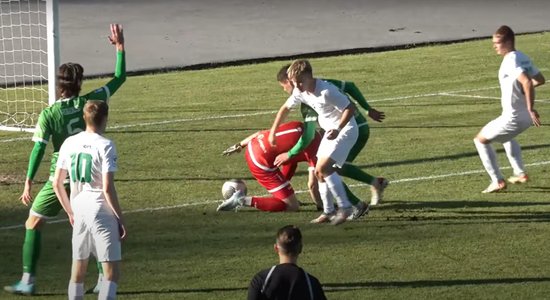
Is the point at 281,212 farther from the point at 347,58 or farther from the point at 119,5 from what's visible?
the point at 119,5

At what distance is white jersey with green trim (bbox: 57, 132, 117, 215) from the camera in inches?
402

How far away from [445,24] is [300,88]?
20.7 m

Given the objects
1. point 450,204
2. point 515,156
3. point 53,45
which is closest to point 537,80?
point 515,156

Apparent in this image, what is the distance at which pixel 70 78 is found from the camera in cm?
1138

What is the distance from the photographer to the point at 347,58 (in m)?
28.8

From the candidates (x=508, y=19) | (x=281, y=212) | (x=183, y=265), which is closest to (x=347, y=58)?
(x=508, y=19)

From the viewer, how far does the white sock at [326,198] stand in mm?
14191

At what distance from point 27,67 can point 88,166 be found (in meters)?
17.6

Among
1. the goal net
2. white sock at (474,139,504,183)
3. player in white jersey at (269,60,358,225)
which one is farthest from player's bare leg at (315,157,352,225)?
the goal net

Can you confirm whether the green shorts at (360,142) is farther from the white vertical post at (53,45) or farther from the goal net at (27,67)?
the white vertical post at (53,45)

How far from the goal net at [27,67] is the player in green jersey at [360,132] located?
5804mm

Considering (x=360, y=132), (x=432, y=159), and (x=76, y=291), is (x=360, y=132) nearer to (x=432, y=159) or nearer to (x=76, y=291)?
(x=432, y=159)

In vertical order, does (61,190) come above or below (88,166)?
below

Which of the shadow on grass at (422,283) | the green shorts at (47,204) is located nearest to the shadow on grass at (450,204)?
the shadow on grass at (422,283)
